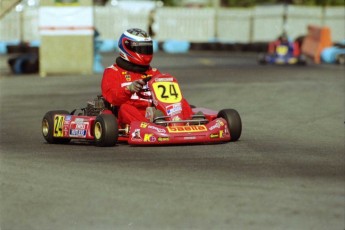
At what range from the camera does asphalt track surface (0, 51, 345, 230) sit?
19.9 feet

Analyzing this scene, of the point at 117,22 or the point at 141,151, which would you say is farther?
the point at 117,22

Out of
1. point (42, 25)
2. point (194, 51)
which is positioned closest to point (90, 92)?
point (42, 25)

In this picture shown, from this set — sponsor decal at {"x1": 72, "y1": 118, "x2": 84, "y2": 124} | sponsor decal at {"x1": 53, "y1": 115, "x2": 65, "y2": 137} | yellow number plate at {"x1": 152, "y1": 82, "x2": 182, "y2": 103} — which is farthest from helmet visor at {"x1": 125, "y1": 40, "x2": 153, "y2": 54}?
sponsor decal at {"x1": 53, "y1": 115, "x2": 65, "y2": 137}

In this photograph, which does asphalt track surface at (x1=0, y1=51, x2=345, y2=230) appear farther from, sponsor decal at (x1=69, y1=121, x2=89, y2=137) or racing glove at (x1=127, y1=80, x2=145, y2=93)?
racing glove at (x1=127, y1=80, x2=145, y2=93)

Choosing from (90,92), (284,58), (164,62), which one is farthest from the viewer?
(164,62)

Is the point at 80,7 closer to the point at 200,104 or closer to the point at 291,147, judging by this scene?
the point at 200,104

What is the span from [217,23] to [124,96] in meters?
35.8

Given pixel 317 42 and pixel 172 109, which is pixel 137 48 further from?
pixel 317 42

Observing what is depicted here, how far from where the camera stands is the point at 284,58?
27812mm

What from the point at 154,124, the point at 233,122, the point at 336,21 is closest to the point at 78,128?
the point at 154,124

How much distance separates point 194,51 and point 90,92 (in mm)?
21804

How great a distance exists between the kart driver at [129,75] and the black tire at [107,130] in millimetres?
389

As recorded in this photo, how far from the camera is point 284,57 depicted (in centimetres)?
2781

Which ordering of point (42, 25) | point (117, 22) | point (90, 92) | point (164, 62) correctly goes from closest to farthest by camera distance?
point (90, 92) → point (42, 25) → point (164, 62) → point (117, 22)
